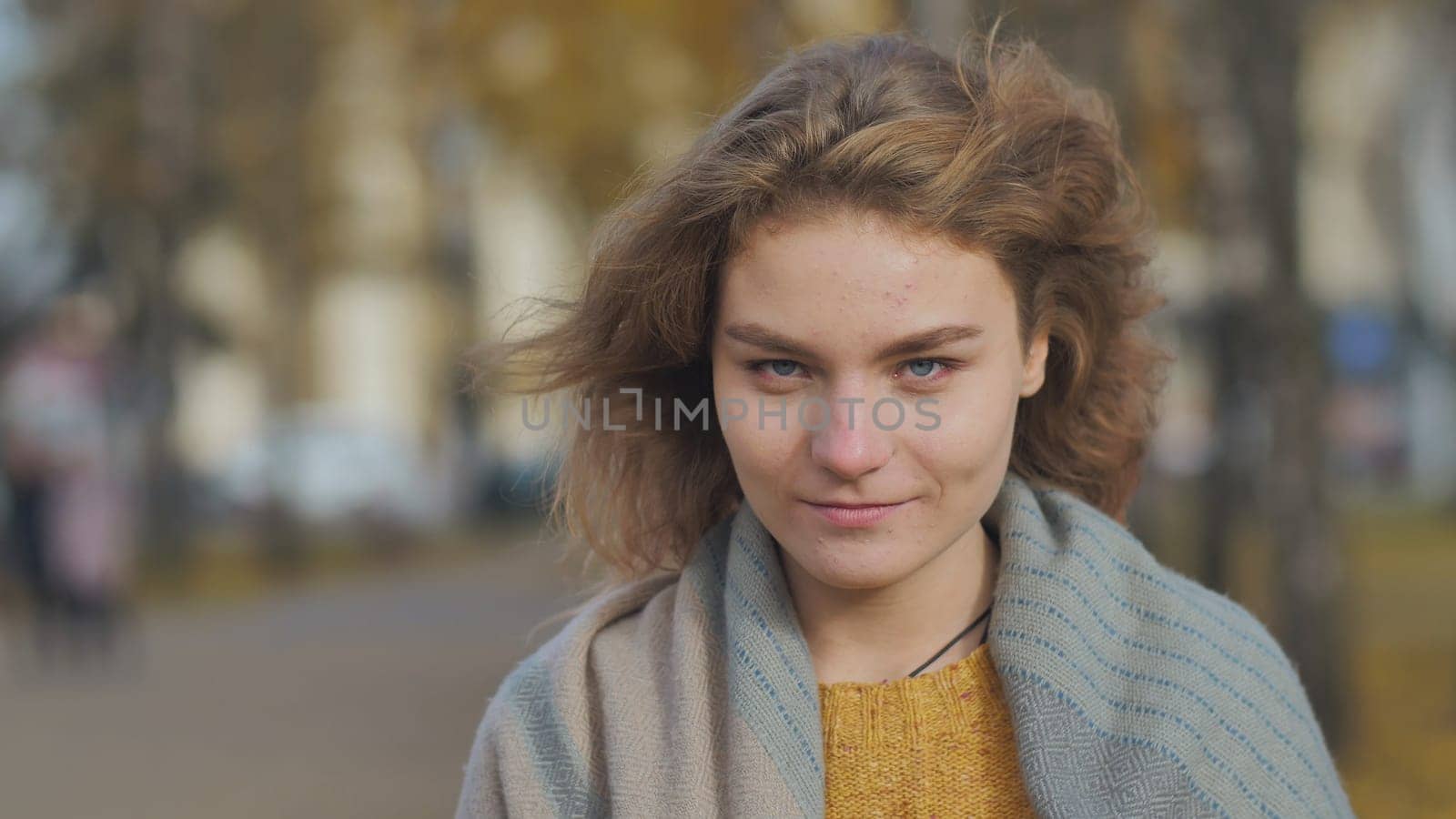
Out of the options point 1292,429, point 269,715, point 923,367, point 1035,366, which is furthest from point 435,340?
point 923,367

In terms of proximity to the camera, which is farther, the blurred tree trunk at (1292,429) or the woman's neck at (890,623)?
the blurred tree trunk at (1292,429)

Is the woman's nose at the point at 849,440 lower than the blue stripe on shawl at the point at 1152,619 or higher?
higher

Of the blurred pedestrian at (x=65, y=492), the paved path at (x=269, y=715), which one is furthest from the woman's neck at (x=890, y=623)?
the blurred pedestrian at (x=65, y=492)

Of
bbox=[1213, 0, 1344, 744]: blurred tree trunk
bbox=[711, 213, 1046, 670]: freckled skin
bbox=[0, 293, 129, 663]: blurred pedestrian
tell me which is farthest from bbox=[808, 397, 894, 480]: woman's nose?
bbox=[0, 293, 129, 663]: blurred pedestrian

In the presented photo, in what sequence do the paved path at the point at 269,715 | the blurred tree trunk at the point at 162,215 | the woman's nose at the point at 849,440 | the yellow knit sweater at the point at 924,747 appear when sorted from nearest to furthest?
1. the woman's nose at the point at 849,440
2. the yellow knit sweater at the point at 924,747
3. the paved path at the point at 269,715
4. the blurred tree trunk at the point at 162,215

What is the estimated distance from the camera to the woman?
8.11 feet

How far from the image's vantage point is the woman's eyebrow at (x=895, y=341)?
2.45 metres

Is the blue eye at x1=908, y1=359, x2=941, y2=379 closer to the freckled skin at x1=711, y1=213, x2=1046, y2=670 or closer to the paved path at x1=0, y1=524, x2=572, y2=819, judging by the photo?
the freckled skin at x1=711, y1=213, x2=1046, y2=670

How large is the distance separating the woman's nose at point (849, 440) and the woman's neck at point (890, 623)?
12.1 inches

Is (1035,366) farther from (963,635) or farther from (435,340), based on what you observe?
(435,340)

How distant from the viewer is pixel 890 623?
2701mm

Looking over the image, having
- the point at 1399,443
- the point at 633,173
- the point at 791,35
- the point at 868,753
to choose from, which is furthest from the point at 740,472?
the point at 1399,443

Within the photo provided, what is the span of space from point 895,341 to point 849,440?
0.15m

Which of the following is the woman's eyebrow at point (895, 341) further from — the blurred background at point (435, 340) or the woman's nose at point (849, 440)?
the blurred background at point (435, 340)
